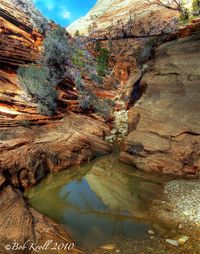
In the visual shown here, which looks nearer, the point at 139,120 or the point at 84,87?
the point at 139,120

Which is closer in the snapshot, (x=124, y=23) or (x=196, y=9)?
(x=196, y=9)

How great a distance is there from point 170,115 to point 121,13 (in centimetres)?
4565

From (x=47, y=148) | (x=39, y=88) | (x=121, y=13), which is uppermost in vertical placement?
(x=121, y=13)

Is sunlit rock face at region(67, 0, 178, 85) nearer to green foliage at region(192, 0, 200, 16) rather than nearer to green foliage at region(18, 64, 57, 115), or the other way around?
green foliage at region(192, 0, 200, 16)

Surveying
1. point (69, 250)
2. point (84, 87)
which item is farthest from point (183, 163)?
point (84, 87)

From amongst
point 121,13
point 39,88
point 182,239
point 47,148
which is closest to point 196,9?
point 39,88

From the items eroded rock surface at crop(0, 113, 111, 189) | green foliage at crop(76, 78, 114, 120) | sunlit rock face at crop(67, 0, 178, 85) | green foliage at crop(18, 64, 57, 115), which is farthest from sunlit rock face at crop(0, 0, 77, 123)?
sunlit rock face at crop(67, 0, 178, 85)

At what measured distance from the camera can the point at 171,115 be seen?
1086cm

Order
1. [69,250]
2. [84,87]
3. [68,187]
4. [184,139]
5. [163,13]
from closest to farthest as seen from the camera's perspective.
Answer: [69,250]
[68,187]
[184,139]
[84,87]
[163,13]

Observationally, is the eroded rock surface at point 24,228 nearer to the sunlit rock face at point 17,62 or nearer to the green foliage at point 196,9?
the sunlit rock face at point 17,62

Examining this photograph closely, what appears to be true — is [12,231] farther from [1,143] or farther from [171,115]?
[171,115]

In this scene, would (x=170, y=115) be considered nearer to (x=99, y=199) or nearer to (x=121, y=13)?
(x=99, y=199)

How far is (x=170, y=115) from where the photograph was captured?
35.7ft

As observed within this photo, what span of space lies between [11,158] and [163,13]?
3865 centimetres
